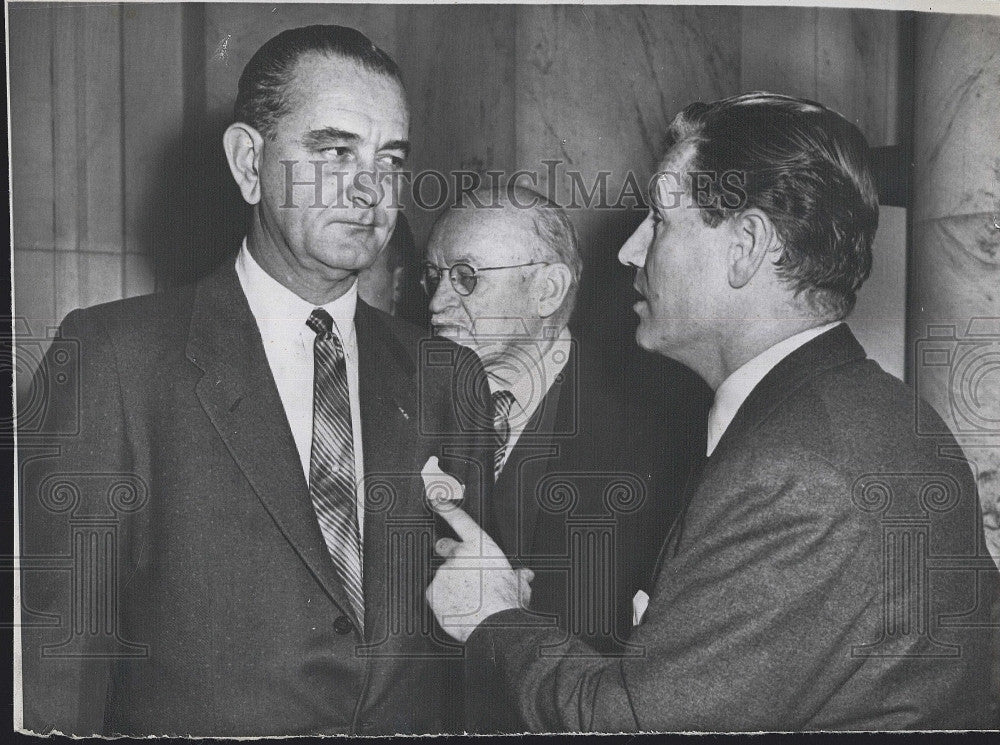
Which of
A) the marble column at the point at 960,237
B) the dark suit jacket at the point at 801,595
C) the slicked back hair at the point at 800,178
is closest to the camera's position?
the dark suit jacket at the point at 801,595

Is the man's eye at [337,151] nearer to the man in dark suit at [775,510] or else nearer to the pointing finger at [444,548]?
the man in dark suit at [775,510]

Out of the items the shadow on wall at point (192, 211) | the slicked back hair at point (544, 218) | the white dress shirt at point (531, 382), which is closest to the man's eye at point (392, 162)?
the slicked back hair at point (544, 218)

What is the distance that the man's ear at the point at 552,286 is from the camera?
12.2 feet

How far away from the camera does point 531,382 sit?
3.76 meters

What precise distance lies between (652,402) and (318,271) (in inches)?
46.4

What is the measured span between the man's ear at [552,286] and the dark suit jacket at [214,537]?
309 mm

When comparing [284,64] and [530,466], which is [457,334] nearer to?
[530,466]

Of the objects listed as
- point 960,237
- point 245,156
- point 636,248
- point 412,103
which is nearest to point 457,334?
point 636,248

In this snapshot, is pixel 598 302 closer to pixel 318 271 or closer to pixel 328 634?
pixel 318 271

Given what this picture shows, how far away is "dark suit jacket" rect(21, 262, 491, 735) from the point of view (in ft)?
11.7

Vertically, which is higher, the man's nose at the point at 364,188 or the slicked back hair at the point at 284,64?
the slicked back hair at the point at 284,64

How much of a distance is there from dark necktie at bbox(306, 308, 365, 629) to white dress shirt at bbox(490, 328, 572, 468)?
51 cm

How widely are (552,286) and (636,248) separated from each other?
31 centimetres

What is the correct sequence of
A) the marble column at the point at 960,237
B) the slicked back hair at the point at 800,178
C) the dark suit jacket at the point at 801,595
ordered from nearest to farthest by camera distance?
the dark suit jacket at the point at 801,595
the slicked back hair at the point at 800,178
the marble column at the point at 960,237
